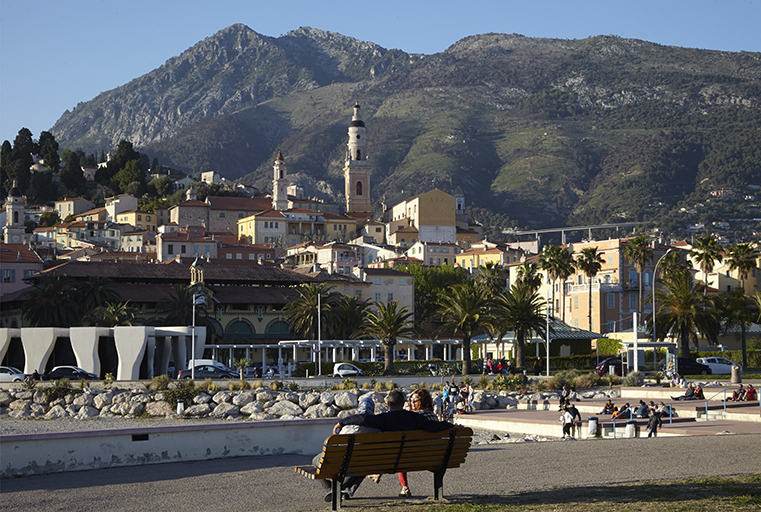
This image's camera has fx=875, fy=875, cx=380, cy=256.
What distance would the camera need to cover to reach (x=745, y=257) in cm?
7888

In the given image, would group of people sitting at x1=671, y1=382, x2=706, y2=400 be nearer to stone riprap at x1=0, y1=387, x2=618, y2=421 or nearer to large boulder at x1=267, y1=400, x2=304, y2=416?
stone riprap at x1=0, y1=387, x2=618, y2=421

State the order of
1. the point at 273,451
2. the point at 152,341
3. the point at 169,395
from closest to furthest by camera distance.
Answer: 1. the point at 273,451
2. the point at 169,395
3. the point at 152,341

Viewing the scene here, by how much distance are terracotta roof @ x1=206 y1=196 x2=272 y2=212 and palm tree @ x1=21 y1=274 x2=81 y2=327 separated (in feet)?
269

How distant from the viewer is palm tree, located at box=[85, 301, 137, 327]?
208 feet

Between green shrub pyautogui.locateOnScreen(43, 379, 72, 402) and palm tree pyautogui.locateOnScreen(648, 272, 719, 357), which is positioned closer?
green shrub pyautogui.locateOnScreen(43, 379, 72, 402)

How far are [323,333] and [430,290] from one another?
122ft

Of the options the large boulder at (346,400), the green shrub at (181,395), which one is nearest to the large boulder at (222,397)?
the green shrub at (181,395)

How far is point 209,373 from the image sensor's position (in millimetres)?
51406

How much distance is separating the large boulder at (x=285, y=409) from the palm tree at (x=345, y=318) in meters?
30.8

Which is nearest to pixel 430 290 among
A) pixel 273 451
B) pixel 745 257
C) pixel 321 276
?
pixel 321 276

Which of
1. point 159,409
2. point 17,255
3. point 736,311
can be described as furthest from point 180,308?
point 736,311

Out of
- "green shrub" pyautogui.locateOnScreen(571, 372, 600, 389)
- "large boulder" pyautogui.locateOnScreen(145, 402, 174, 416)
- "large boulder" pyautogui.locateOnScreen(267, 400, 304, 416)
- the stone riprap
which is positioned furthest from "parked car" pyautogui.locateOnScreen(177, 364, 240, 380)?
"green shrub" pyautogui.locateOnScreen(571, 372, 600, 389)

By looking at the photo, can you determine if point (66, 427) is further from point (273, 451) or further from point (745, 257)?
point (745, 257)

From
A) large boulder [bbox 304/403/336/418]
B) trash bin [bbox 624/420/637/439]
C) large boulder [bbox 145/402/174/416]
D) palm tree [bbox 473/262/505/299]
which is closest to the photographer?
trash bin [bbox 624/420/637/439]
